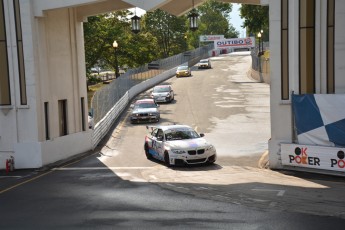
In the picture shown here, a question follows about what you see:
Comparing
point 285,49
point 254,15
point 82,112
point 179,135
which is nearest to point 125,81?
point 82,112

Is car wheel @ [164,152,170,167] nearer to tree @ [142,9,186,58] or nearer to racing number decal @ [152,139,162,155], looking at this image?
racing number decal @ [152,139,162,155]

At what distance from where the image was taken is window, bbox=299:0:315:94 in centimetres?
1794

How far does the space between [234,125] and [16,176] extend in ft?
50.7

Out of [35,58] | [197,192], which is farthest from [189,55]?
[197,192]

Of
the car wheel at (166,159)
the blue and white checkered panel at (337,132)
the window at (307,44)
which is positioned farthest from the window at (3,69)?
the blue and white checkered panel at (337,132)

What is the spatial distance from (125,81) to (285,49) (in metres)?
28.7

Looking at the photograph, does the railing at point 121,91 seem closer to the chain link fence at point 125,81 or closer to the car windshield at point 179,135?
the chain link fence at point 125,81

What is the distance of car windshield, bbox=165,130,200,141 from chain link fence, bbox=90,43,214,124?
10.1 m

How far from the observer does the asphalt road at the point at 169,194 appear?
11477 millimetres

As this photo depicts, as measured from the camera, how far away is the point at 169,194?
14555 mm

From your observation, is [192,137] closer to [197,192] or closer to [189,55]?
[197,192]

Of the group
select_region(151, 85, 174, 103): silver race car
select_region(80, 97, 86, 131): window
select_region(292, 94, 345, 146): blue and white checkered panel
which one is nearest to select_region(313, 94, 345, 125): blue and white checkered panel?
select_region(292, 94, 345, 146): blue and white checkered panel

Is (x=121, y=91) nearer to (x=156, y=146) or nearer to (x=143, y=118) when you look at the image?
(x=143, y=118)

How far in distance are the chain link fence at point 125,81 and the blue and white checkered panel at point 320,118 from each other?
48.9ft
